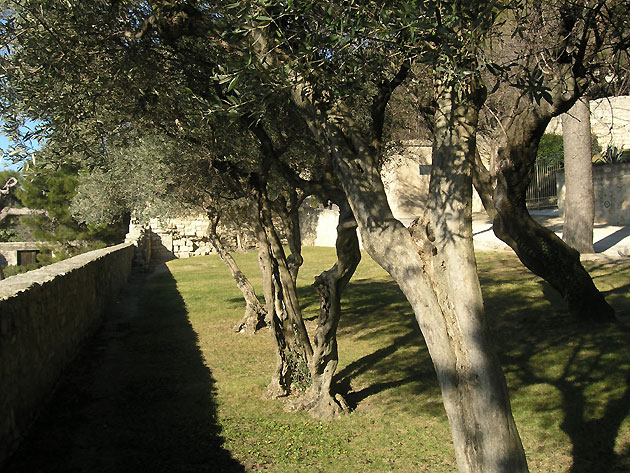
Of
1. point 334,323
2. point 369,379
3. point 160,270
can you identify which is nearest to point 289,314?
point 334,323

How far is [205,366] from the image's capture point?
1049 cm

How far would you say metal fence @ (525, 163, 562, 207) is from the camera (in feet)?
87.8

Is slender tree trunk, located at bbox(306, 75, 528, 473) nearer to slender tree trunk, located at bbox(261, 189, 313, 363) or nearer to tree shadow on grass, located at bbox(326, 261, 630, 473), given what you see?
tree shadow on grass, located at bbox(326, 261, 630, 473)

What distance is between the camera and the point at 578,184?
1521 centimetres

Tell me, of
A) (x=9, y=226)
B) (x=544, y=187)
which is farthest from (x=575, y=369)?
(x=9, y=226)

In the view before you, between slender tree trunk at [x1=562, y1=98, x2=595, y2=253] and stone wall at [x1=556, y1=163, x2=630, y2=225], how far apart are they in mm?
5767

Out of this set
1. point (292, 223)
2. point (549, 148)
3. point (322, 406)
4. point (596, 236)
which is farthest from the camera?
point (549, 148)

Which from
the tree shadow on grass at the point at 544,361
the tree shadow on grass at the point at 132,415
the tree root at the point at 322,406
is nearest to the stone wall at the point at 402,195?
the tree shadow on grass at the point at 544,361

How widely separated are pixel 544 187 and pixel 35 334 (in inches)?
964

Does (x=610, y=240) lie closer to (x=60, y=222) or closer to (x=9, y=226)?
(x=60, y=222)

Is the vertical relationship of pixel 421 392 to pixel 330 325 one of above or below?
below

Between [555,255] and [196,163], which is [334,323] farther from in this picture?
[196,163]

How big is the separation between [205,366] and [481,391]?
7014 millimetres

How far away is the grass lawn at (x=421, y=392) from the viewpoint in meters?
6.32
